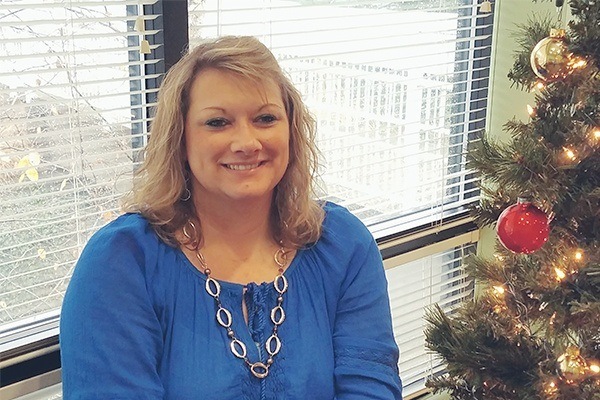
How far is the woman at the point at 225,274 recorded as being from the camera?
1396mm

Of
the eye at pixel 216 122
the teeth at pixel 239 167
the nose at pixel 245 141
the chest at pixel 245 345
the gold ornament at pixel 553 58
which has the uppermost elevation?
the gold ornament at pixel 553 58

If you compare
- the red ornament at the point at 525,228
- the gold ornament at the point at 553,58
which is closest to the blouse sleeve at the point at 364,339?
the red ornament at the point at 525,228

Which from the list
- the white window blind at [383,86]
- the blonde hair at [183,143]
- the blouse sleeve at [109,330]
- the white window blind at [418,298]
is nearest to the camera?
the blouse sleeve at [109,330]

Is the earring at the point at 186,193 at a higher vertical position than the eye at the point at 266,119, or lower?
lower

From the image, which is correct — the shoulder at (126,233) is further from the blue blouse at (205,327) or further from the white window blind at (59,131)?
the white window blind at (59,131)

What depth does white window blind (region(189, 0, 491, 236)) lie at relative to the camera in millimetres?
2029

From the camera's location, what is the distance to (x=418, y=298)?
2.61 metres

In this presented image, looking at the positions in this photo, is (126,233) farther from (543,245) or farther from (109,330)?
(543,245)

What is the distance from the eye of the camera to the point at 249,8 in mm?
1904

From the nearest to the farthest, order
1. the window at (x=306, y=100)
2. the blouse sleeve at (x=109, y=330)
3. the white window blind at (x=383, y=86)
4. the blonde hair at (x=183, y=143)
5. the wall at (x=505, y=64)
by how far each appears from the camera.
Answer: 1. the blouse sleeve at (x=109, y=330)
2. the blonde hair at (x=183, y=143)
3. the window at (x=306, y=100)
4. the white window blind at (x=383, y=86)
5. the wall at (x=505, y=64)

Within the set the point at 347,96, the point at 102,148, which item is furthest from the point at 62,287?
the point at 347,96

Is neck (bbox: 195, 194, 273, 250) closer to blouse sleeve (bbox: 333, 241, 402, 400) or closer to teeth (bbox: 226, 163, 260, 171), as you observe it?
teeth (bbox: 226, 163, 260, 171)

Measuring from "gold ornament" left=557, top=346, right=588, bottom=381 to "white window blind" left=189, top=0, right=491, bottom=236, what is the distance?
0.82 meters

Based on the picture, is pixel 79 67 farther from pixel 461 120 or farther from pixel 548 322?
pixel 461 120
